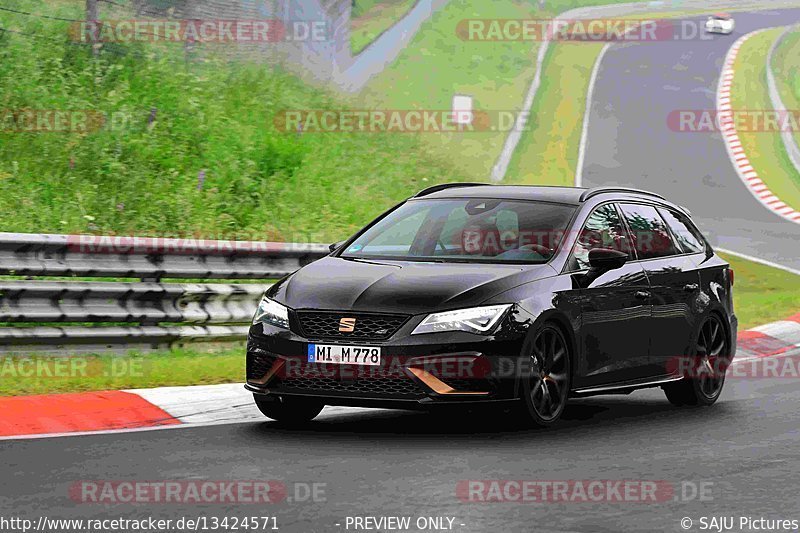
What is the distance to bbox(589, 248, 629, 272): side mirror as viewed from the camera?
10.3 metres

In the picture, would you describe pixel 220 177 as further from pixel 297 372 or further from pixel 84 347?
pixel 297 372

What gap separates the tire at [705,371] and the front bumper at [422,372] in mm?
2675

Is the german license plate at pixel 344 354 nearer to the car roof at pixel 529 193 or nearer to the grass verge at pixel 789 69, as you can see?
the car roof at pixel 529 193

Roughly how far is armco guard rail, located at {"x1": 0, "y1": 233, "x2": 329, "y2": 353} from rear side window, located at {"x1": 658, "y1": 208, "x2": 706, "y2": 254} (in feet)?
12.3

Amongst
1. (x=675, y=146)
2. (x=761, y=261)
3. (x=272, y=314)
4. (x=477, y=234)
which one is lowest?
(x=761, y=261)

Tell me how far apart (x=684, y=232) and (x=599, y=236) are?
165 centimetres

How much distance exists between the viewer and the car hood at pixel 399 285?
941cm

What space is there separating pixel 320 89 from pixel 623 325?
18347mm

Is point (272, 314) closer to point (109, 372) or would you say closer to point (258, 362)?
point (258, 362)

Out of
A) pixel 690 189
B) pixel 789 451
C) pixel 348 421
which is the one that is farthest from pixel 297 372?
pixel 690 189

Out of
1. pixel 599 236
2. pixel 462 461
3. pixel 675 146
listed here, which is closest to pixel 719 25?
pixel 675 146

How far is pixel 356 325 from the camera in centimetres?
937

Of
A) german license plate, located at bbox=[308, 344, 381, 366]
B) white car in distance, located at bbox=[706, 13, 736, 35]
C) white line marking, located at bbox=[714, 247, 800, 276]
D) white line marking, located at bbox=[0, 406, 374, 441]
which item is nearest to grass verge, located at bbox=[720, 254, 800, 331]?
white line marking, located at bbox=[714, 247, 800, 276]

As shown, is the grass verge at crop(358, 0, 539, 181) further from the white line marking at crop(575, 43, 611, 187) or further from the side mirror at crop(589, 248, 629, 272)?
the side mirror at crop(589, 248, 629, 272)
